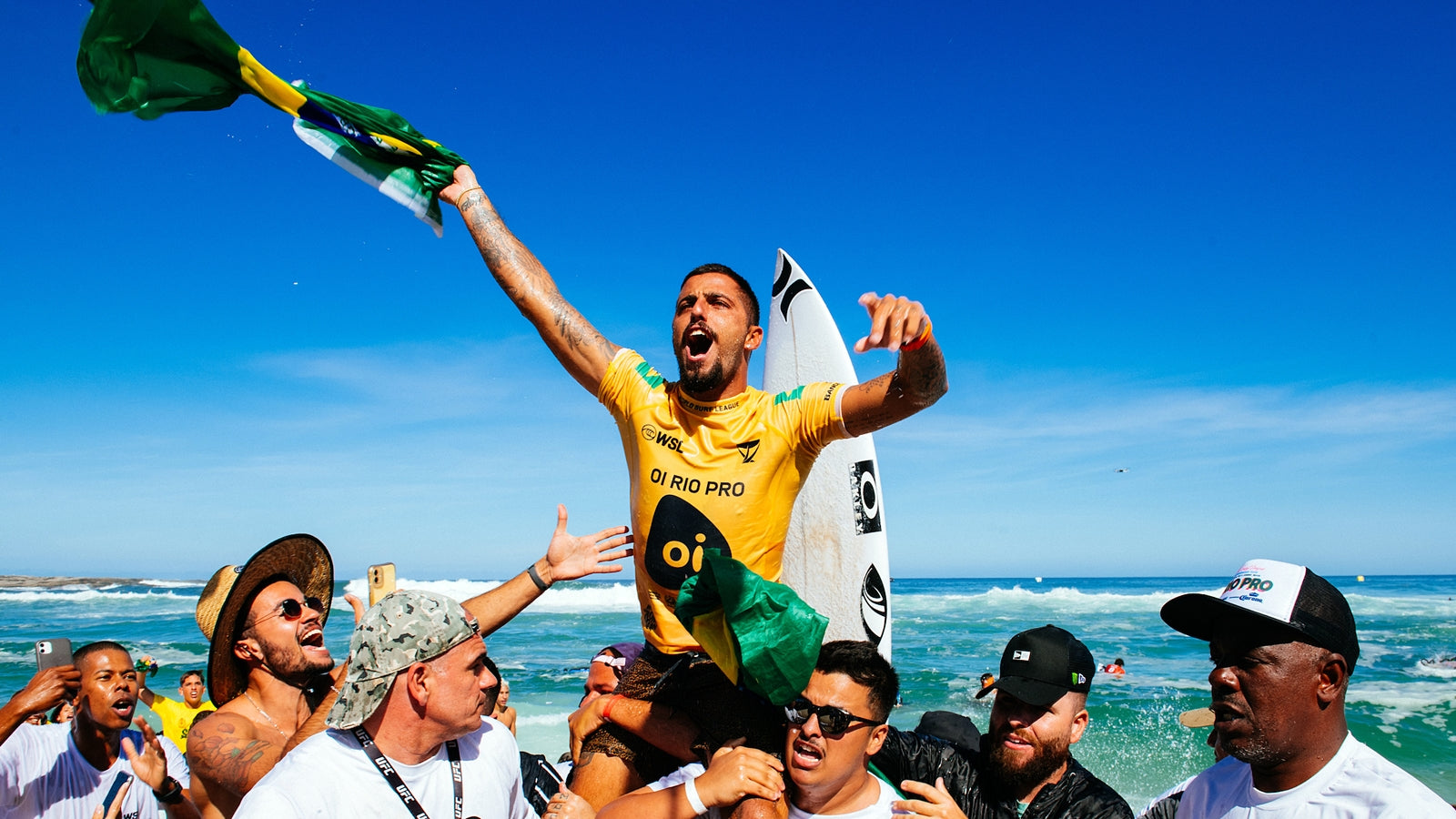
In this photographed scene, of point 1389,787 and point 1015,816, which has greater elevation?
point 1389,787

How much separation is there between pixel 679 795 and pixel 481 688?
0.67 meters

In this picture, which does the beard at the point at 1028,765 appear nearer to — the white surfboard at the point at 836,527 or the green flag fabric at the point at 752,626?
the green flag fabric at the point at 752,626

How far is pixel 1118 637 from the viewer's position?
24.3m

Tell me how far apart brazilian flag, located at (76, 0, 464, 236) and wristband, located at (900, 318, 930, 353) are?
189cm

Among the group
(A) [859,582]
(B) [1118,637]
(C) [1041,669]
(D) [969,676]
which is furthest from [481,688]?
(B) [1118,637]

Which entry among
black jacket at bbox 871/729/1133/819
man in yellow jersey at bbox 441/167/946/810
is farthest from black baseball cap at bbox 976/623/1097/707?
man in yellow jersey at bbox 441/167/946/810

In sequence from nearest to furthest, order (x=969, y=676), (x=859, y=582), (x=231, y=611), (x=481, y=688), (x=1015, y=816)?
(x=481, y=688)
(x=1015, y=816)
(x=231, y=611)
(x=859, y=582)
(x=969, y=676)

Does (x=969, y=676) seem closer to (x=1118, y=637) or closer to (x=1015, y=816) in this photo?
(x=1118, y=637)

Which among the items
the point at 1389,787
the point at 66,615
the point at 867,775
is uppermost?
the point at 1389,787

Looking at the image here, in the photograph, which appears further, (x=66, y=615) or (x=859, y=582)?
(x=66, y=615)

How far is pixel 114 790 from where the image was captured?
491 cm

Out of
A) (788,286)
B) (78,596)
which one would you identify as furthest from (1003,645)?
(78,596)

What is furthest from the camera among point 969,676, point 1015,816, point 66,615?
point 66,615

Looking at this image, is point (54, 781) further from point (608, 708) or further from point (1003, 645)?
point (1003, 645)
